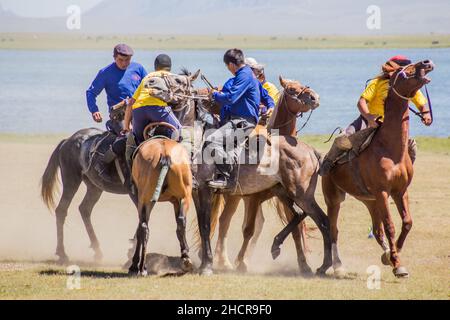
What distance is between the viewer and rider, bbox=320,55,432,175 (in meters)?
12.9

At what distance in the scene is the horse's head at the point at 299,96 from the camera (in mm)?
12977

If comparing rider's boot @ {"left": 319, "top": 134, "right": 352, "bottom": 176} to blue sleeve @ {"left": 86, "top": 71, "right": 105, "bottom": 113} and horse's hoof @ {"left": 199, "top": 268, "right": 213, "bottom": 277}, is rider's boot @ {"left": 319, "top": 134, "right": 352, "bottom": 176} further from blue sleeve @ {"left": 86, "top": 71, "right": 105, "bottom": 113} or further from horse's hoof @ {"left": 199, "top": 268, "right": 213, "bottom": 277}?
blue sleeve @ {"left": 86, "top": 71, "right": 105, "bottom": 113}

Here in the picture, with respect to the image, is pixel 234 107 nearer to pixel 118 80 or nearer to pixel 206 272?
pixel 206 272

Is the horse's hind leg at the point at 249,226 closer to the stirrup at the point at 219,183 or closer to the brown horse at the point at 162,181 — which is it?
the stirrup at the point at 219,183

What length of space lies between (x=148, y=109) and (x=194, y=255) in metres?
2.90

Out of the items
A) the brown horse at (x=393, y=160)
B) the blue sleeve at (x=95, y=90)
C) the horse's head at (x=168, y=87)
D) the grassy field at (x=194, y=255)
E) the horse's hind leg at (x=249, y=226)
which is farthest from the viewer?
the blue sleeve at (x=95, y=90)

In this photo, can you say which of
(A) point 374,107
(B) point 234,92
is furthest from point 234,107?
(A) point 374,107

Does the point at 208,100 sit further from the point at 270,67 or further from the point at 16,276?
the point at 270,67

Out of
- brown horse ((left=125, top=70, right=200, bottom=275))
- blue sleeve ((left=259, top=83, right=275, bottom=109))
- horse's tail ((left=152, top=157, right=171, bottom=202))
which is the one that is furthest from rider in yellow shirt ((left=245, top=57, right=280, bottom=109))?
horse's tail ((left=152, top=157, right=171, bottom=202))

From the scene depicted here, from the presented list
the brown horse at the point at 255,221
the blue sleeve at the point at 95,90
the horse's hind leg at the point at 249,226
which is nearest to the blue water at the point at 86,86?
the blue sleeve at the point at 95,90

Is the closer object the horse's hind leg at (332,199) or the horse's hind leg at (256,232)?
the horse's hind leg at (332,199)

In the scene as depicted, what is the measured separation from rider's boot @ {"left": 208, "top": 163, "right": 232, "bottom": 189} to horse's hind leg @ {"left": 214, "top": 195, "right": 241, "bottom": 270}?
1.15 m

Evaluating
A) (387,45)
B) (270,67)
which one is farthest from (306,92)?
(387,45)

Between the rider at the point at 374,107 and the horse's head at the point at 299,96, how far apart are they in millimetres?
574
